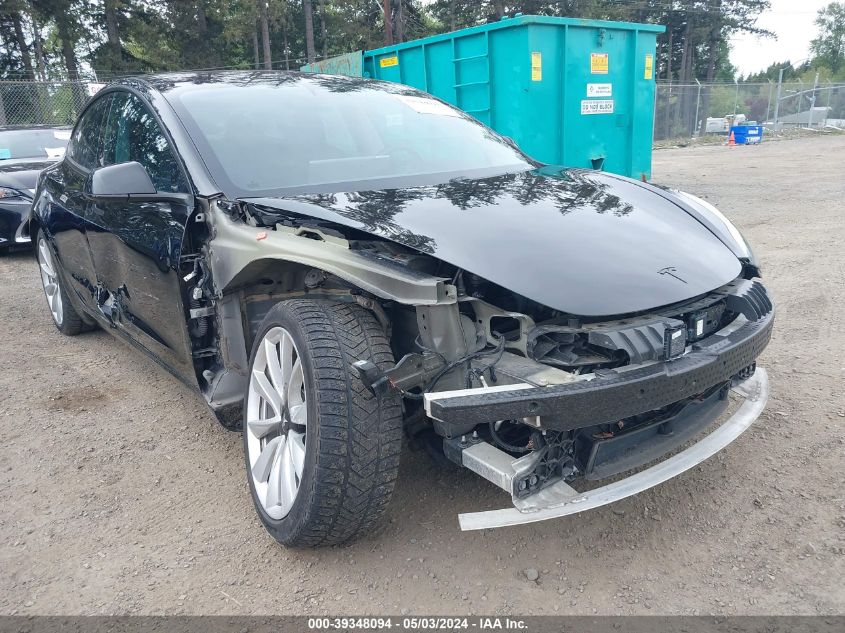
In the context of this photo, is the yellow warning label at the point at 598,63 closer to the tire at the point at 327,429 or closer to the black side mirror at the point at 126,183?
the black side mirror at the point at 126,183

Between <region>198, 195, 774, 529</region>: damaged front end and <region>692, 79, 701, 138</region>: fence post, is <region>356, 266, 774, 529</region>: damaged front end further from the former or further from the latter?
<region>692, 79, 701, 138</region>: fence post

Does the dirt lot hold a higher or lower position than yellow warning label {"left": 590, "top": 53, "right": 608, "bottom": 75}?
lower

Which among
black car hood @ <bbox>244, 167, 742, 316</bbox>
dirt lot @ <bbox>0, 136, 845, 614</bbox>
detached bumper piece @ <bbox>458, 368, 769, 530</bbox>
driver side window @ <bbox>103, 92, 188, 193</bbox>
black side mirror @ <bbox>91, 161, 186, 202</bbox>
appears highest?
driver side window @ <bbox>103, 92, 188, 193</bbox>

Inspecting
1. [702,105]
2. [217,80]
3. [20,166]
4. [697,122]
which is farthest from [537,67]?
[702,105]

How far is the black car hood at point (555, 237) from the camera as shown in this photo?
2.13m

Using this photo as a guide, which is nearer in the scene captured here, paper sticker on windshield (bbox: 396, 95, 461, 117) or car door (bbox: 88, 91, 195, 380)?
car door (bbox: 88, 91, 195, 380)

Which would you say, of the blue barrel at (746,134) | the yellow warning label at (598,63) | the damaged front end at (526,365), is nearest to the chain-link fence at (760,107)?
the blue barrel at (746,134)

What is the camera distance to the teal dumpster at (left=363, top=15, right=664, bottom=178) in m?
8.24

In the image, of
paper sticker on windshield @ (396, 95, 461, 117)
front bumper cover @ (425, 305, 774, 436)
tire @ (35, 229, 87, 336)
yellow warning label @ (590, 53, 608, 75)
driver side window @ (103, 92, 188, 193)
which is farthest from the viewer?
yellow warning label @ (590, 53, 608, 75)

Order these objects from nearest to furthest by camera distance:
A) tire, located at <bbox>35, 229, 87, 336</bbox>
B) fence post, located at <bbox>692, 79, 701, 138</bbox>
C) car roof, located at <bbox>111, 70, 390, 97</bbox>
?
car roof, located at <bbox>111, 70, 390, 97</bbox> < tire, located at <bbox>35, 229, 87, 336</bbox> < fence post, located at <bbox>692, 79, 701, 138</bbox>

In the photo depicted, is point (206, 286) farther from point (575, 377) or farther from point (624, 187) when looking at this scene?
point (624, 187)

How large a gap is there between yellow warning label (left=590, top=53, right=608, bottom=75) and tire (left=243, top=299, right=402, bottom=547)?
7431 millimetres

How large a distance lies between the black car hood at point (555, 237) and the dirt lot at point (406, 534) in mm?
896

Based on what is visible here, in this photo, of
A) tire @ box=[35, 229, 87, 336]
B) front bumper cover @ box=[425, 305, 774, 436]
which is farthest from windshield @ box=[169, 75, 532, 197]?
tire @ box=[35, 229, 87, 336]
